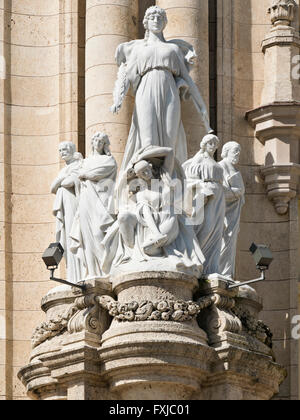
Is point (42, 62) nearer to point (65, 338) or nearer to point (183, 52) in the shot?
point (183, 52)

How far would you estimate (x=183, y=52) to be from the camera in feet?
80.7

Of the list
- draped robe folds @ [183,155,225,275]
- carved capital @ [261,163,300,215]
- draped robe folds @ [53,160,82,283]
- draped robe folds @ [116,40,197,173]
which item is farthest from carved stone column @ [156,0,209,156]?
draped robe folds @ [53,160,82,283]

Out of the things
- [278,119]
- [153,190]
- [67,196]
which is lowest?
[153,190]

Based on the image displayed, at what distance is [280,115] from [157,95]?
2300 millimetres

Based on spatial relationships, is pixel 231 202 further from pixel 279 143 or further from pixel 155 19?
pixel 155 19

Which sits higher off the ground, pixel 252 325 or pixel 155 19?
pixel 155 19

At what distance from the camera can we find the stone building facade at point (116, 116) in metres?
25.6

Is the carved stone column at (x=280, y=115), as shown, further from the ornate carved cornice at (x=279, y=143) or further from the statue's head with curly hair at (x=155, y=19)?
the statue's head with curly hair at (x=155, y=19)

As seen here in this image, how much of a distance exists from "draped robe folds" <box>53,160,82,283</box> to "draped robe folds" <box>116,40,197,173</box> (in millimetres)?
765

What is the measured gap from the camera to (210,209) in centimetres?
2402

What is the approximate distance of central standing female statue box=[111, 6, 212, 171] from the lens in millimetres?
24031

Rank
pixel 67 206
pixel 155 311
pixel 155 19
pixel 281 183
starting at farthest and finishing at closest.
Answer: pixel 281 183 → pixel 67 206 → pixel 155 19 → pixel 155 311

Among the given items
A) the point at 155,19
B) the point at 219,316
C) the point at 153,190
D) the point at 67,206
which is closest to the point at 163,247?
the point at 153,190
